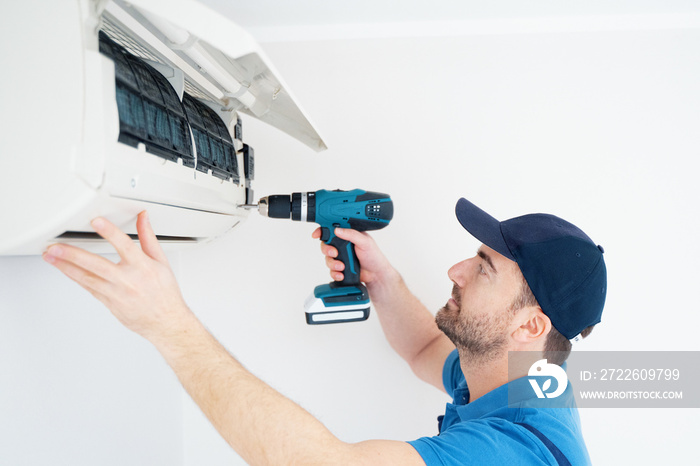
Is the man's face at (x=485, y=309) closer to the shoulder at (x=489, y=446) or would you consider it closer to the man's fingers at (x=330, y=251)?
the shoulder at (x=489, y=446)

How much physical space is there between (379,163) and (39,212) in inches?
42.6

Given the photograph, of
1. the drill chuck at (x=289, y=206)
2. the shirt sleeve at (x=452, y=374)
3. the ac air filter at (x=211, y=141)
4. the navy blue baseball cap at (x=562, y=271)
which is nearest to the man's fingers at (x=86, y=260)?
the ac air filter at (x=211, y=141)

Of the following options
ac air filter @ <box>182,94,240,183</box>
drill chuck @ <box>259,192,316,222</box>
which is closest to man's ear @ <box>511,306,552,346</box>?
drill chuck @ <box>259,192,316,222</box>

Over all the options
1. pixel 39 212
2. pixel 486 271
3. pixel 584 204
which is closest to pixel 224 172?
pixel 39 212

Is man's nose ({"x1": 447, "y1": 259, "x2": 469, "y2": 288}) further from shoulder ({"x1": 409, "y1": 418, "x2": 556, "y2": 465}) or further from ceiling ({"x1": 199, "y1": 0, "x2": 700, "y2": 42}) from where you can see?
ceiling ({"x1": 199, "y1": 0, "x2": 700, "y2": 42})

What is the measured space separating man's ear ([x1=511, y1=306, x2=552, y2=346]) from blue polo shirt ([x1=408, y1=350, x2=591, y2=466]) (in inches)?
4.0

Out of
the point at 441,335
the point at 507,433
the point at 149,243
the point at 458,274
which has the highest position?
the point at 149,243

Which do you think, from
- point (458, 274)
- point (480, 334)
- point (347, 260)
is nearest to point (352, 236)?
point (347, 260)

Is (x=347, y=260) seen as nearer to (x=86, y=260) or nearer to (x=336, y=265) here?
(x=336, y=265)

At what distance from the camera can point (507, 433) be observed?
92 centimetres

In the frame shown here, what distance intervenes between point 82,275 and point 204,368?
247 mm

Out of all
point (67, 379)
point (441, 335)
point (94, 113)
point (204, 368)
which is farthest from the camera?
point (441, 335)

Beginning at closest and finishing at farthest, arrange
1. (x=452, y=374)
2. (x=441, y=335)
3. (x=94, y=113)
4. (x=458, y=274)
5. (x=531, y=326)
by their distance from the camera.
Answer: (x=94, y=113) < (x=531, y=326) < (x=458, y=274) < (x=452, y=374) < (x=441, y=335)

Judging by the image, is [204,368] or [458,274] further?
[458,274]
